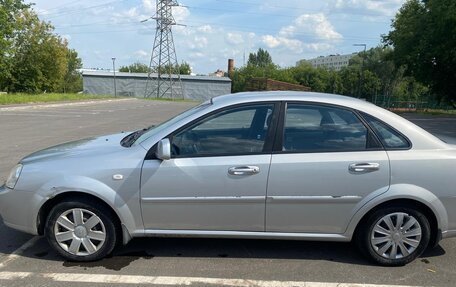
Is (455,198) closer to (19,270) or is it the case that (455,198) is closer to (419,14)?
(19,270)

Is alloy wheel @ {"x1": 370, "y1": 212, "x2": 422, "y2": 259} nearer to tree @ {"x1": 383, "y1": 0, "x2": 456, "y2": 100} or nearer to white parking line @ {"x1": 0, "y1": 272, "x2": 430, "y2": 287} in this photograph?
white parking line @ {"x1": 0, "y1": 272, "x2": 430, "y2": 287}

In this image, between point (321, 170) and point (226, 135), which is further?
point (226, 135)

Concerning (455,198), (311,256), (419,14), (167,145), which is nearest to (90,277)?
(167,145)

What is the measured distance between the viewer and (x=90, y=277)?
3537mm

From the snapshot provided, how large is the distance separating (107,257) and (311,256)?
6.40ft

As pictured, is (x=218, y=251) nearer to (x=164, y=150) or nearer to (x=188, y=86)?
(x=164, y=150)

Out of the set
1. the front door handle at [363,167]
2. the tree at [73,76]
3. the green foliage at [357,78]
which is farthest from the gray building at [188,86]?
the front door handle at [363,167]

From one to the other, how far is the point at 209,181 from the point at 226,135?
531 millimetres

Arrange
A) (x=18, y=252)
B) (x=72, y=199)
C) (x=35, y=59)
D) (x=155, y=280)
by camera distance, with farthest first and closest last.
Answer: (x=35, y=59) → (x=18, y=252) → (x=72, y=199) → (x=155, y=280)

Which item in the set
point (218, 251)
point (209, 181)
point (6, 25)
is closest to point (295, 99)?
point (209, 181)

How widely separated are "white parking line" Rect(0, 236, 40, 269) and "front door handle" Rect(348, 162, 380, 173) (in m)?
3.19

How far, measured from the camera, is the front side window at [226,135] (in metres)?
3.74

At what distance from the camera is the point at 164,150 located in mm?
3551

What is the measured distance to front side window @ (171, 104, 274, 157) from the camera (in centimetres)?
374
